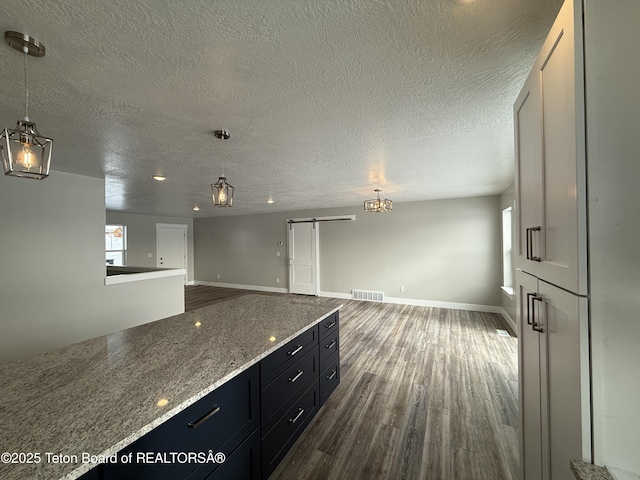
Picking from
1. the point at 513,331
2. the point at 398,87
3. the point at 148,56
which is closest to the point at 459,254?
the point at 513,331

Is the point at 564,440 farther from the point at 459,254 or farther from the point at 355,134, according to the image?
the point at 459,254

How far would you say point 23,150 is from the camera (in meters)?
1.11

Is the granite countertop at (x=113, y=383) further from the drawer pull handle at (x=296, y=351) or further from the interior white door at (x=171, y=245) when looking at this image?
the interior white door at (x=171, y=245)

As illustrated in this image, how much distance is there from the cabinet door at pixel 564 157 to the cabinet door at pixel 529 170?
66 millimetres

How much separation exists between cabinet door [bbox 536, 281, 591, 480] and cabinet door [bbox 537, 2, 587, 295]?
7 centimetres

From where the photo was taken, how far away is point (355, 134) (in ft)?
6.82

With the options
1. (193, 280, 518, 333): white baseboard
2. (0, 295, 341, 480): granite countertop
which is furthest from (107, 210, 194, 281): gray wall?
(0, 295, 341, 480): granite countertop

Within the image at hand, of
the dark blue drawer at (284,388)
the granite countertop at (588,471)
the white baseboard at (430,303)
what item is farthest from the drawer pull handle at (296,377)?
the white baseboard at (430,303)

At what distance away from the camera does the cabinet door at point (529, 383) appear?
106 cm

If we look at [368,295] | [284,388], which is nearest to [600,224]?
[284,388]

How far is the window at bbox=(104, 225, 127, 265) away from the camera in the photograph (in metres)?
6.81

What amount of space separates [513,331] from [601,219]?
14.5 feet

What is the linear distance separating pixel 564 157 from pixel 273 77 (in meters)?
1.28

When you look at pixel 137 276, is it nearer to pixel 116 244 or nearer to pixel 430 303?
pixel 116 244
